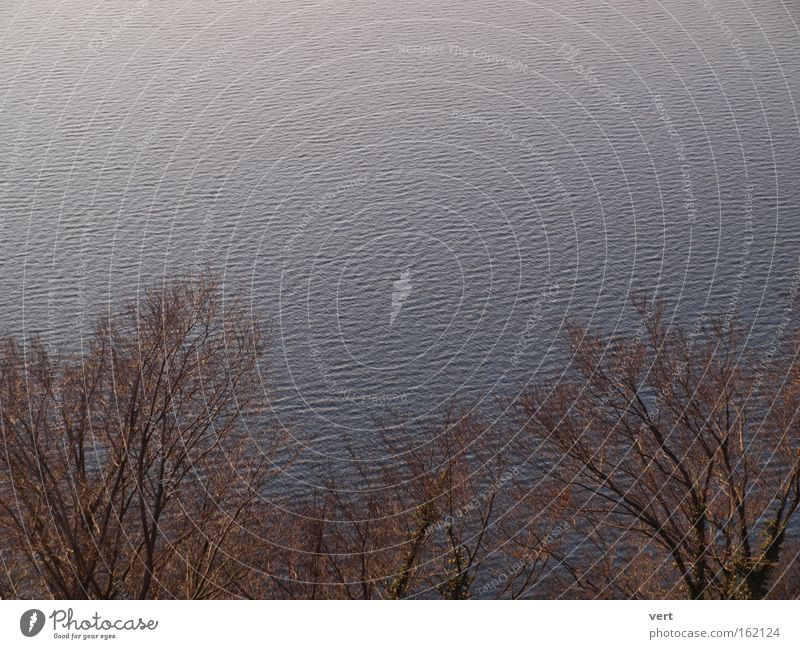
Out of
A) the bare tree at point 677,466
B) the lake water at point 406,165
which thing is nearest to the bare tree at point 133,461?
the bare tree at point 677,466

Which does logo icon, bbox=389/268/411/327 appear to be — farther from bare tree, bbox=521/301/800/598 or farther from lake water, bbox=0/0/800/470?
bare tree, bbox=521/301/800/598

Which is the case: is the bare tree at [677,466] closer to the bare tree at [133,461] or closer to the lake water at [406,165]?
the bare tree at [133,461]

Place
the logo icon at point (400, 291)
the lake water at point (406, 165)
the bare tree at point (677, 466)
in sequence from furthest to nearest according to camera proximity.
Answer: the logo icon at point (400, 291) < the lake water at point (406, 165) < the bare tree at point (677, 466)
